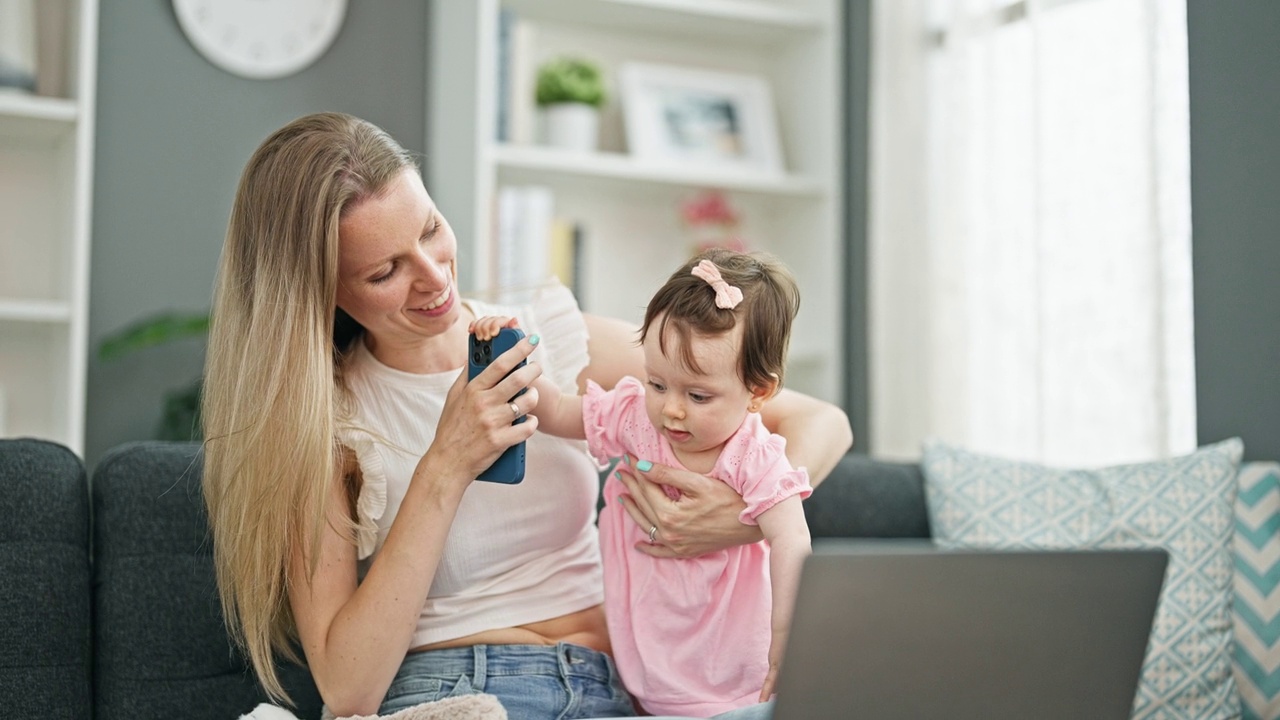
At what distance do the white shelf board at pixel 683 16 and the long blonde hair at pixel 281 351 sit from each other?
182 cm

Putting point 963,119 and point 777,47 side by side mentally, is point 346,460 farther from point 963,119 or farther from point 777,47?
point 777,47

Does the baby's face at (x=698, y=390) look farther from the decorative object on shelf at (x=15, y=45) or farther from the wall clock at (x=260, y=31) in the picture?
the wall clock at (x=260, y=31)

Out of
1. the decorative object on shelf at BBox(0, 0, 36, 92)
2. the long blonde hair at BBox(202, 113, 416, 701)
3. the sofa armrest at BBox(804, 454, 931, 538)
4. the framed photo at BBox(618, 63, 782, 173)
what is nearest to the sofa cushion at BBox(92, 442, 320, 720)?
the long blonde hair at BBox(202, 113, 416, 701)

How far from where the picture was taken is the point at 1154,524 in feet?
6.16

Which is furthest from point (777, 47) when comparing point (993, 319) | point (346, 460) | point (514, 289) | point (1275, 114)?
point (346, 460)

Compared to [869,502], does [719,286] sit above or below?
above

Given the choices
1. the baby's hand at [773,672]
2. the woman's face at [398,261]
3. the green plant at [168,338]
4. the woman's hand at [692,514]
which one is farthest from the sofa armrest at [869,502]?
the green plant at [168,338]

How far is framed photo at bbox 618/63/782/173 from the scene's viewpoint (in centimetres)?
319

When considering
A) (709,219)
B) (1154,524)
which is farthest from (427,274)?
(709,219)

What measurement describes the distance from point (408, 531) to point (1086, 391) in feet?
5.39

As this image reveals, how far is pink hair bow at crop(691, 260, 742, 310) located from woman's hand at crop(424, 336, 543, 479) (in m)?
0.22

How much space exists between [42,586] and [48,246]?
152cm

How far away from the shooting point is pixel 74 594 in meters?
1.53

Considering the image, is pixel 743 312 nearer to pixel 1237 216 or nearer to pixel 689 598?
pixel 689 598
